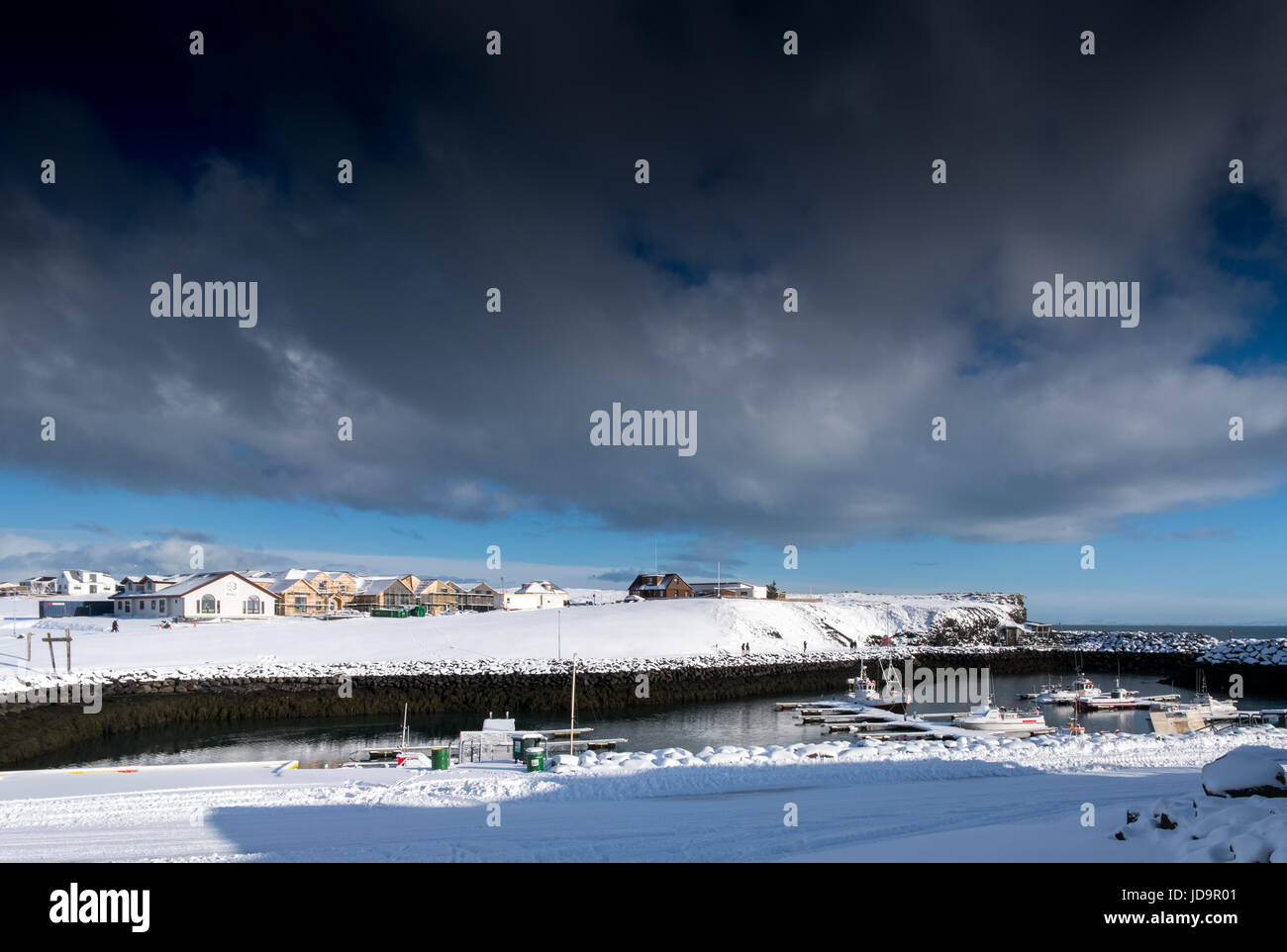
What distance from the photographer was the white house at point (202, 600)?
210 ft

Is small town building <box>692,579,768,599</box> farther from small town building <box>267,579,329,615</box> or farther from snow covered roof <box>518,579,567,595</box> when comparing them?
small town building <box>267,579,329,615</box>

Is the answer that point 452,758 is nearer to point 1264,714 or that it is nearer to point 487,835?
point 487,835

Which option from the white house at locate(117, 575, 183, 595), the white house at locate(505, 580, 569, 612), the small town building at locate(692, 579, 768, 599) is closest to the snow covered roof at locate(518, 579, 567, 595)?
the white house at locate(505, 580, 569, 612)

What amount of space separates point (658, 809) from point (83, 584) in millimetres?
152666

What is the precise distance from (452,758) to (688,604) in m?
45.1

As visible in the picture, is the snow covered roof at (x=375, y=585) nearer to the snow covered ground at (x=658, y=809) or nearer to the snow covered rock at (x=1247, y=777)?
the snow covered ground at (x=658, y=809)

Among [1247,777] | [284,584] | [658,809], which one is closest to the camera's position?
[1247,777]

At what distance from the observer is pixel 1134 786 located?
51.4 feet

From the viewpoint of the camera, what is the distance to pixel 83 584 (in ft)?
422

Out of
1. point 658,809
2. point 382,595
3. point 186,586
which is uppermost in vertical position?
point 186,586

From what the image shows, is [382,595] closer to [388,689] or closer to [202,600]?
[202,600]

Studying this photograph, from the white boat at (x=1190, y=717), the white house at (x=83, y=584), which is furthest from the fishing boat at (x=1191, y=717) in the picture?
the white house at (x=83, y=584)

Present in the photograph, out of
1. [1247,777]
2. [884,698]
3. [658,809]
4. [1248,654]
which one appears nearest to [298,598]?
[884,698]
